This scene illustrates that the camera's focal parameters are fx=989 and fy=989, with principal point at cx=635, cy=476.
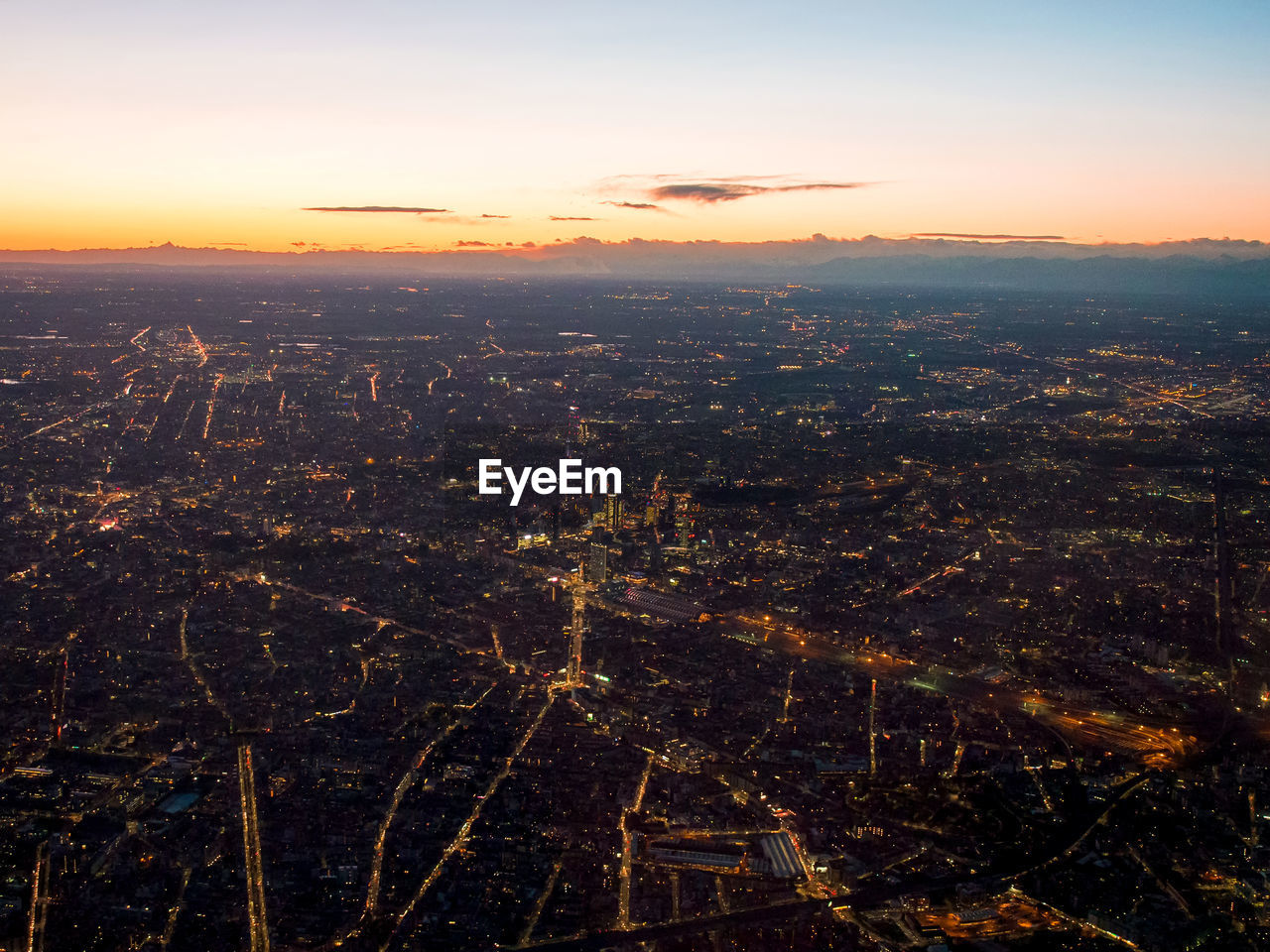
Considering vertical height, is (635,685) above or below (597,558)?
below

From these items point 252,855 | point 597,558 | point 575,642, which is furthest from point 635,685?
point 252,855

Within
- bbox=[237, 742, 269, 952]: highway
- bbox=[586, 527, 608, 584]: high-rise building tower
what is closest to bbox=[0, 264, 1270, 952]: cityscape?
bbox=[237, 742, 269, 952]: highway

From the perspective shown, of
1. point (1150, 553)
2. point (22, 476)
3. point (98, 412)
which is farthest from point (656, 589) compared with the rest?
point (98, 412)

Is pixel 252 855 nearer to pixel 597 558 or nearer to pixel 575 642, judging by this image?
pixel 575 642

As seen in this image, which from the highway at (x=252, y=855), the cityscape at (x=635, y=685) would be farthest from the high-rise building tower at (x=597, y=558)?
the highway at (x=252, y=855)

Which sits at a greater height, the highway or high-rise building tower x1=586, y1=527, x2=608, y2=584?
high-rise building tower x1=586, y1=527, x2=608, y2=584

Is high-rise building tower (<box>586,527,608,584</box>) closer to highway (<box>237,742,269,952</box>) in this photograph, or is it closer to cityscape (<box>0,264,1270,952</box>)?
cityscape (<box>0,264,1270,952</box>)

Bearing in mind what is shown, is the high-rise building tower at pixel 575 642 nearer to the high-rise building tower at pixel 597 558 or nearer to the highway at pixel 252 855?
the high-rise building tower at pixel 597 558

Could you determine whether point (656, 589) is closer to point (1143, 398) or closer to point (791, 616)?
point (791, 616)

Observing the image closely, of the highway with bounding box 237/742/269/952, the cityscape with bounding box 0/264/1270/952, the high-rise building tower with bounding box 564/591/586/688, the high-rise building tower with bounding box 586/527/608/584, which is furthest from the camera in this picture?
the high-rise building tower with bounding box 586/527/608/584
